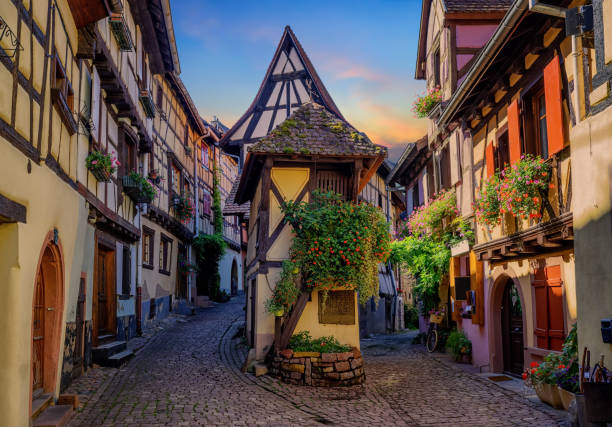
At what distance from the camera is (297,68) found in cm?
1952

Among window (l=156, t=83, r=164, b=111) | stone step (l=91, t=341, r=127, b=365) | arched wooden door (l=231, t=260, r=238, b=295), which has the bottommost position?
stone step (l=91, t=341, r=127, b=365)

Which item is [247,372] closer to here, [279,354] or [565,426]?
[279,354]

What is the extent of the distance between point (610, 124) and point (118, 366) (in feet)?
28.8

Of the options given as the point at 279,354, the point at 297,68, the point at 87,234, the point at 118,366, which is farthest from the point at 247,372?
the point at 297,68

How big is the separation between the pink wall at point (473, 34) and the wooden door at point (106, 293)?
363 inches

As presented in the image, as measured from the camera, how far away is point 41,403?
6.46 meters

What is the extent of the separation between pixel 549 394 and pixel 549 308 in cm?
158

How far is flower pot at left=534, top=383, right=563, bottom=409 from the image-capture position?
739 cm

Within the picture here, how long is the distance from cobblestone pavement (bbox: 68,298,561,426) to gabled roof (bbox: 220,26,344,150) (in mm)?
9677

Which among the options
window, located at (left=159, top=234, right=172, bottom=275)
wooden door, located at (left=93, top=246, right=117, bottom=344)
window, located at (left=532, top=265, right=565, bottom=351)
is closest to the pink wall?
window, located at (left=532, top=265, right=565, bottom=351)

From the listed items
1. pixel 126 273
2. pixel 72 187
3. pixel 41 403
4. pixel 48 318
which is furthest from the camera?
pixel 126 273

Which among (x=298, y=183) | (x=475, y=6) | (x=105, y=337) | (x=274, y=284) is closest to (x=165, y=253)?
(x=105, y=337)

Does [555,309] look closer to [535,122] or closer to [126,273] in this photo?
[535,122]

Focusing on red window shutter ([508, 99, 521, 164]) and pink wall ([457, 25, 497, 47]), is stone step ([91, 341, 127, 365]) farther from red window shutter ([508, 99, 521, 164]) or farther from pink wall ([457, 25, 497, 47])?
pink wall ([457, 25, 497, 47])
